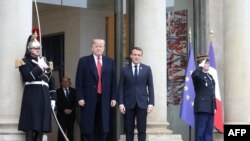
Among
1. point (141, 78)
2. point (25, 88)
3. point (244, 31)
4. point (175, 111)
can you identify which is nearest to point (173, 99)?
point (175, 111)

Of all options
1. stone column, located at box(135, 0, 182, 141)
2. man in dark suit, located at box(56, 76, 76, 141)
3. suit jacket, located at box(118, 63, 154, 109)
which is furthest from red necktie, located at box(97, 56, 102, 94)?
man in dark suit, located at box(56, 76, 76, 141)

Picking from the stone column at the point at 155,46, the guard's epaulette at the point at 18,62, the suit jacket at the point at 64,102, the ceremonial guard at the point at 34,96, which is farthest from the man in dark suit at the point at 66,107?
the guard's epaulette at the point at 18,62

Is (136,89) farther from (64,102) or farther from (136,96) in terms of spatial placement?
(64,102)

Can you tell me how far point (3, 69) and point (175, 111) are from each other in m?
5.15

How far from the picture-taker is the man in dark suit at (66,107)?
11641 mm

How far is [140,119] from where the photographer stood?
891cm

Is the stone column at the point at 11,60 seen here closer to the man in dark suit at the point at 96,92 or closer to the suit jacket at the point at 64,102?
the man in dark suit at the point at 96,92

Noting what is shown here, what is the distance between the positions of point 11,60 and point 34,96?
0.70 m

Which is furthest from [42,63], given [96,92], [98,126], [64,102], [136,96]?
[64,102]

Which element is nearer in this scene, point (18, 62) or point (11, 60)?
point (18, 62)

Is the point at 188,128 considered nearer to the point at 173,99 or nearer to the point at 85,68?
the point at 173,99

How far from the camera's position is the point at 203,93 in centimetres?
996

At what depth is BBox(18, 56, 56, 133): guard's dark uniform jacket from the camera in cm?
779

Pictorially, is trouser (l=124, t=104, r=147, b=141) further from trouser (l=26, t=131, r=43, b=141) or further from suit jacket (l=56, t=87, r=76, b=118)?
suit jacket (l=56, t=87, r=76, b=118)
